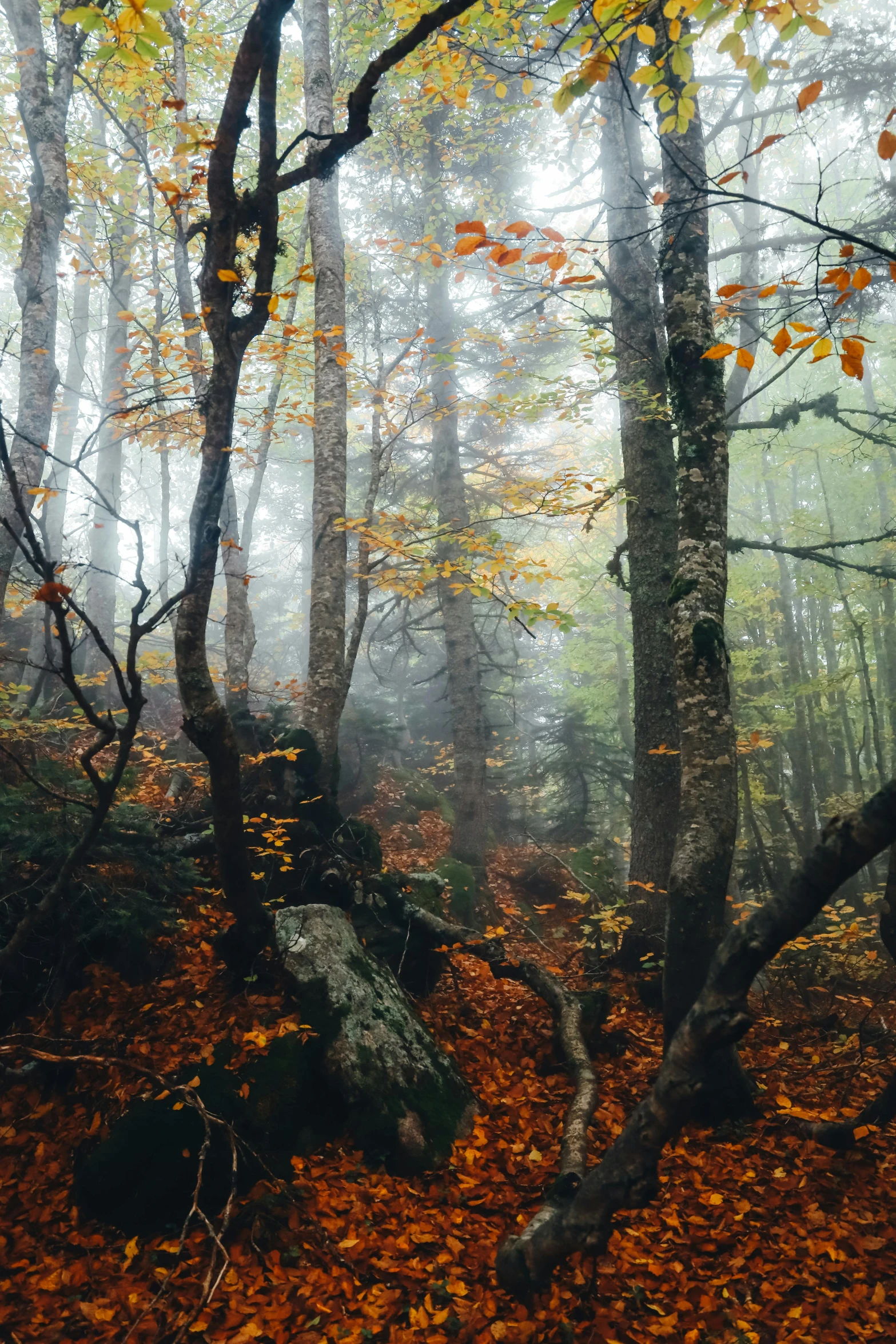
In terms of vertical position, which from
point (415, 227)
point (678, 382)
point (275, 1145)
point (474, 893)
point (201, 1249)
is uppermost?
point (415, 227)

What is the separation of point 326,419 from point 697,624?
5.41 meters

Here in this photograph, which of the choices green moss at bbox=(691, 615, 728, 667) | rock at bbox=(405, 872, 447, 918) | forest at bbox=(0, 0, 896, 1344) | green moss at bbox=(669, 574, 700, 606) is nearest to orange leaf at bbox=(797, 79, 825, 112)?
forest at bbox=(0, 0, 896, 1344)

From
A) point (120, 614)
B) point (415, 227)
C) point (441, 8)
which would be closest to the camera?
point (441, 8)

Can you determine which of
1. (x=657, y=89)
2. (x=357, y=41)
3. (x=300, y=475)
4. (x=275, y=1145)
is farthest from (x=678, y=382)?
(x=300, y=475)

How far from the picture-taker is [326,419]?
25.5 ft

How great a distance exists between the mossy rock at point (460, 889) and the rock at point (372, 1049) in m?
3.15

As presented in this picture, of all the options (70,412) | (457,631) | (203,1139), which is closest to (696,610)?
(203,1139)

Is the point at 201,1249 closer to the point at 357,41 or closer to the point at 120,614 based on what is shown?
the point at 357,41

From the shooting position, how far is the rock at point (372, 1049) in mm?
4031

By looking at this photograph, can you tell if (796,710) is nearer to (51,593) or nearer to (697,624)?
(697,624)

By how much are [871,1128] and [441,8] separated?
21.4ft

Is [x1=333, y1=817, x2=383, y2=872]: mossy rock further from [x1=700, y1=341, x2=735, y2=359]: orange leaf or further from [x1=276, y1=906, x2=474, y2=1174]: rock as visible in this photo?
[x1=700, y1=341, x2=735, y2=359]: orange leaf

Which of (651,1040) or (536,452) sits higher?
(536,452)

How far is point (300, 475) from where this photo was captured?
26.2 meters
